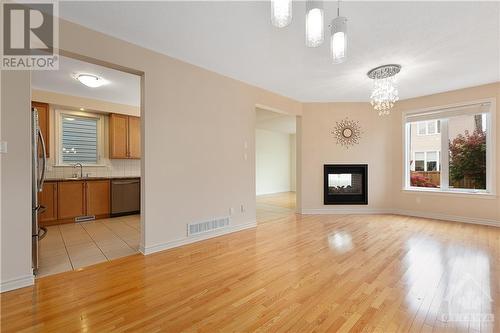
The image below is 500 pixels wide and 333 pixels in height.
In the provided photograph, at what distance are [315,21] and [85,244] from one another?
3.99 metres

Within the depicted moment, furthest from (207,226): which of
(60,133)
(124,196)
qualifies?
(60,133)

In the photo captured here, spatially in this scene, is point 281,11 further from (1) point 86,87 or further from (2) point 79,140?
(2) point 79,140

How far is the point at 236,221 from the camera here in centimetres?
397

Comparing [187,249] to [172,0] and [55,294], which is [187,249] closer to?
[55,294]

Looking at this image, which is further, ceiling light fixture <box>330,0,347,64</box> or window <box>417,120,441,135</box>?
window <box>417,120,441,135</box>

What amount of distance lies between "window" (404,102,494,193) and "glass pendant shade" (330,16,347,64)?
13.4ft

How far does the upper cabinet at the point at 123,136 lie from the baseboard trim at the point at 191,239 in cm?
323

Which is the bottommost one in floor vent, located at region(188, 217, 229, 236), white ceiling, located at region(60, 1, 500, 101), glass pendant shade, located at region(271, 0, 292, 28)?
floor vent, located at region(188, 217, 229, 236)

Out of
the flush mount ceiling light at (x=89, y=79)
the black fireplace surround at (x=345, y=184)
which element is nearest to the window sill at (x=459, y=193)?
the black fireplace surround at (x=345, y=184)

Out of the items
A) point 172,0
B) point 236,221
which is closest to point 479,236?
point 236,221

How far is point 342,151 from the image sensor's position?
17.8 feet

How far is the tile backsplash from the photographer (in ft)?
15.9

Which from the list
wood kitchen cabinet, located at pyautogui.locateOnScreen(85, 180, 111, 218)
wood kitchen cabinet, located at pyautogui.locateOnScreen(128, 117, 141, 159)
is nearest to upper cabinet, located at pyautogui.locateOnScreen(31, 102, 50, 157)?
wood kitchen cabinet, located at pyautogui.locateOnScreen(85, 180, 111, 218)

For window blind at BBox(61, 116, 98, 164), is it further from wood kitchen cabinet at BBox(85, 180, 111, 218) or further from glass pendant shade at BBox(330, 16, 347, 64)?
glass pendant shade at BBox(330, 16, 347, 64)
